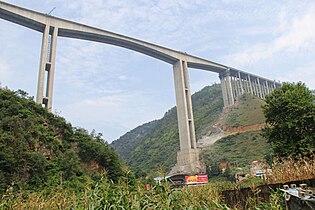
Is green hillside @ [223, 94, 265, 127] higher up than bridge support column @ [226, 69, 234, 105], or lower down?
lower down

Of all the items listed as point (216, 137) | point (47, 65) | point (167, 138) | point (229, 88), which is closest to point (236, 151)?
point (216, 137)

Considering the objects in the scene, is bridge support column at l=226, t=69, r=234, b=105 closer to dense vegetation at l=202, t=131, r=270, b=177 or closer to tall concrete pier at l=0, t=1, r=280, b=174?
tall concrete pier at l=0, t=1, r=280, b=174

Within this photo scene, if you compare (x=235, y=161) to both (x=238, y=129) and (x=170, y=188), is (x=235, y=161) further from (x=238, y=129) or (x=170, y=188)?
(x=170, y=188)

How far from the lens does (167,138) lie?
4853cm

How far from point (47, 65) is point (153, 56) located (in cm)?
1098

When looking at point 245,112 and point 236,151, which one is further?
point 245,112

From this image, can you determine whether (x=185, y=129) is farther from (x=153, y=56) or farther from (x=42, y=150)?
(x=42, y=150)

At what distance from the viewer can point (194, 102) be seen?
63875 millimetres

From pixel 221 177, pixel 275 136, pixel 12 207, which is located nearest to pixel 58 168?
pixel 275 136

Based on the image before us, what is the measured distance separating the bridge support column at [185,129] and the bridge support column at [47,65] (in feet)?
43.7

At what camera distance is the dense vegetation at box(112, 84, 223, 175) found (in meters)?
40.7

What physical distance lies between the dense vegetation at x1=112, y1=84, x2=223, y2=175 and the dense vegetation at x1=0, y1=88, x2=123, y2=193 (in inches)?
639

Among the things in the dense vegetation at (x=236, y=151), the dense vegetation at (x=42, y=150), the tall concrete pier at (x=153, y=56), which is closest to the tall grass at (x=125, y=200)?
the dense vegetation at (x=42, y=150)

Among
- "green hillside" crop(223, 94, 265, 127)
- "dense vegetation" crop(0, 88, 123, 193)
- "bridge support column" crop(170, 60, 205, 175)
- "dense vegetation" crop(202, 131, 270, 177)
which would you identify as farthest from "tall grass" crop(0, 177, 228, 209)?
"green hillside" crop(223, 94, 265, 127)
